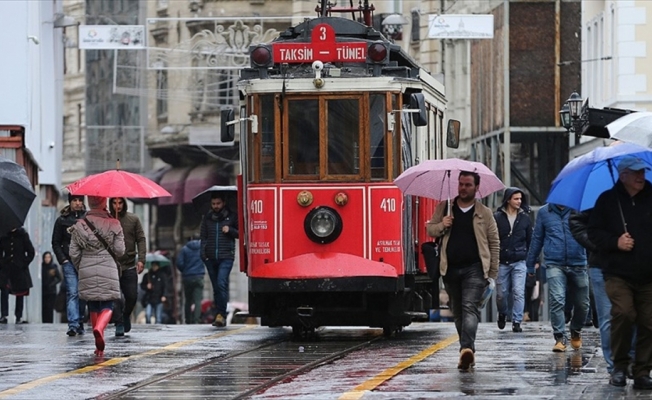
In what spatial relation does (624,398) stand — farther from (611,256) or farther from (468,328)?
(468,328)

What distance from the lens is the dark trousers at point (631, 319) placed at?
1566cm

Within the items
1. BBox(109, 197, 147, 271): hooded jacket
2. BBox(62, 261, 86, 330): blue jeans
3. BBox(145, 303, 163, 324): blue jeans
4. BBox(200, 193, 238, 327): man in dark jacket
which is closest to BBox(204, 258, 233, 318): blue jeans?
BBox(200, 193, 238, 327): man in dark jacket

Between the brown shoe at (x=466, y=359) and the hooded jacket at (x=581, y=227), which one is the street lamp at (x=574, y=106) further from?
the hooded jacket at (x=581, y=227)

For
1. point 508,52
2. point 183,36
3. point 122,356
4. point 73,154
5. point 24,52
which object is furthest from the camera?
point 73,154

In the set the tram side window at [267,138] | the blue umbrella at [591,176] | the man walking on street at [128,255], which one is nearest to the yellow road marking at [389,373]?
the blue umbrella at [591,176]

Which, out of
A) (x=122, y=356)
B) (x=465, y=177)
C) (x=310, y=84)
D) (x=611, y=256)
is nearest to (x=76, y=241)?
(x=122, y=356)

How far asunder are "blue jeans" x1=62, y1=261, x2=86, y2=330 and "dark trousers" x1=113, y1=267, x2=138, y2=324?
3.04 feet

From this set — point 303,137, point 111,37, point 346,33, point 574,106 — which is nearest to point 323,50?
point 303,137

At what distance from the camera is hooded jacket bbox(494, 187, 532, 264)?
2466 centimetres

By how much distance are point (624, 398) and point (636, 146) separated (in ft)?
6.92

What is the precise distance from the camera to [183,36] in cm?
6191

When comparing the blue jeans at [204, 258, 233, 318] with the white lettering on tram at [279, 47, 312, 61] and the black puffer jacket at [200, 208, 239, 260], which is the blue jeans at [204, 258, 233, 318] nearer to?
the black puffer jacket at [200, 208, 239, 260]

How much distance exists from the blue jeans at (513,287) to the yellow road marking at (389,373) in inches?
105

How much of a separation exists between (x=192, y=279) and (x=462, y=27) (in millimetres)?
8858
